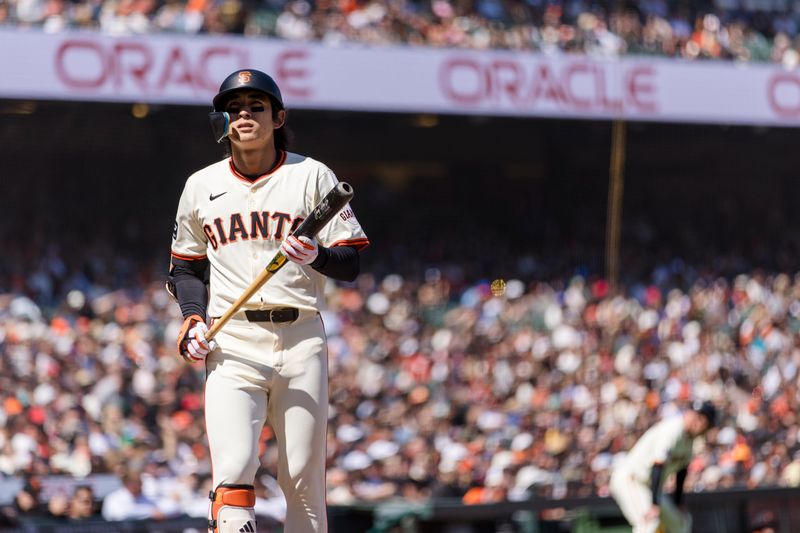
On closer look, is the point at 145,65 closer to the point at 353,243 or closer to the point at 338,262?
the point at 353,243

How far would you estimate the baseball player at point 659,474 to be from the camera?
8.57 metres

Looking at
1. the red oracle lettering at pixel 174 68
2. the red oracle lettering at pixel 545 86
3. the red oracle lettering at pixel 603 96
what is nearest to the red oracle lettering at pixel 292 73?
the red oracle lettering at pixel 174 68

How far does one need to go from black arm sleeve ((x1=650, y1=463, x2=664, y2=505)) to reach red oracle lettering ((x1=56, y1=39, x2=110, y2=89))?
10753mm

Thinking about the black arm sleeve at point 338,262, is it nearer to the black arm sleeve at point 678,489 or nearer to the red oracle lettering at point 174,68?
the black arm sleeve at point 678,489

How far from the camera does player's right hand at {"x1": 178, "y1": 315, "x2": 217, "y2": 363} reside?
15.8 feet

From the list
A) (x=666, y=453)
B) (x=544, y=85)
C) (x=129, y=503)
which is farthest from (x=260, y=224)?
(x=544, y=85)

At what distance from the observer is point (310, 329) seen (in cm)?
496

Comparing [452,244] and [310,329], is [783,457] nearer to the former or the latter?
[452,244]

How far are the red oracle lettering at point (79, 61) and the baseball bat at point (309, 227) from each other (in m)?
13.0

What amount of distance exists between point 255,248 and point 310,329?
0.34 meters

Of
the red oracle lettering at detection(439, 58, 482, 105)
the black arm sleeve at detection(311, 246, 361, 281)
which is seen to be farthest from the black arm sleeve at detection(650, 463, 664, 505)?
the red oracle lettering at detection(439, 58, 482, 105)

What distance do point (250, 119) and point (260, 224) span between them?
0.37m

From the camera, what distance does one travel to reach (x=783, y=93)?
2119 cm

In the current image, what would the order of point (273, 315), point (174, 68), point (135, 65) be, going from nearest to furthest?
point (273, 315) → point (135, 65) → point (174, 68)
